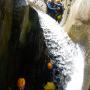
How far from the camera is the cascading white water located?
9.76 meters

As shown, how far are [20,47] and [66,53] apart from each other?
5.61 feet

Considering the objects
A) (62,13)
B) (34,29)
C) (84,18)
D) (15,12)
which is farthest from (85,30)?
(62,13)

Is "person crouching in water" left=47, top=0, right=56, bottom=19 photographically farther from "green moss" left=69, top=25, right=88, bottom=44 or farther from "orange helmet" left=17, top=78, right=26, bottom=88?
"orange helmet" left=17, top=78, right=26, bottom=88

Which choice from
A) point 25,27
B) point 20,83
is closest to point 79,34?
point 25,27

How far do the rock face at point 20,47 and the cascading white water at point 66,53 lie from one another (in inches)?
13.4

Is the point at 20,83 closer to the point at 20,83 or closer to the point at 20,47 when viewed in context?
the point at 20,83

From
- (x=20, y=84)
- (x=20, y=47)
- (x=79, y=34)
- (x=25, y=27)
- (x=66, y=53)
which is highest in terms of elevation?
(x=25, y=27)

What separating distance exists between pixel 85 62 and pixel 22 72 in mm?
2124

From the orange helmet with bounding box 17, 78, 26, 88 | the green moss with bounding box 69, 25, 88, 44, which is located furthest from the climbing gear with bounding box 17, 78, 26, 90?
the green moss with bounding box 69, 25, 88, 44

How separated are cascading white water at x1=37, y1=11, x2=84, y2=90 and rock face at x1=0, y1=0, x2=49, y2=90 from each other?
34 cm

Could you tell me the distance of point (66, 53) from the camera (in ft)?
34.9

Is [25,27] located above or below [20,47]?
above

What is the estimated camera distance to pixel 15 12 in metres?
9.11

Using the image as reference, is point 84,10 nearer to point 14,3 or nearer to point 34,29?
point 34,29
